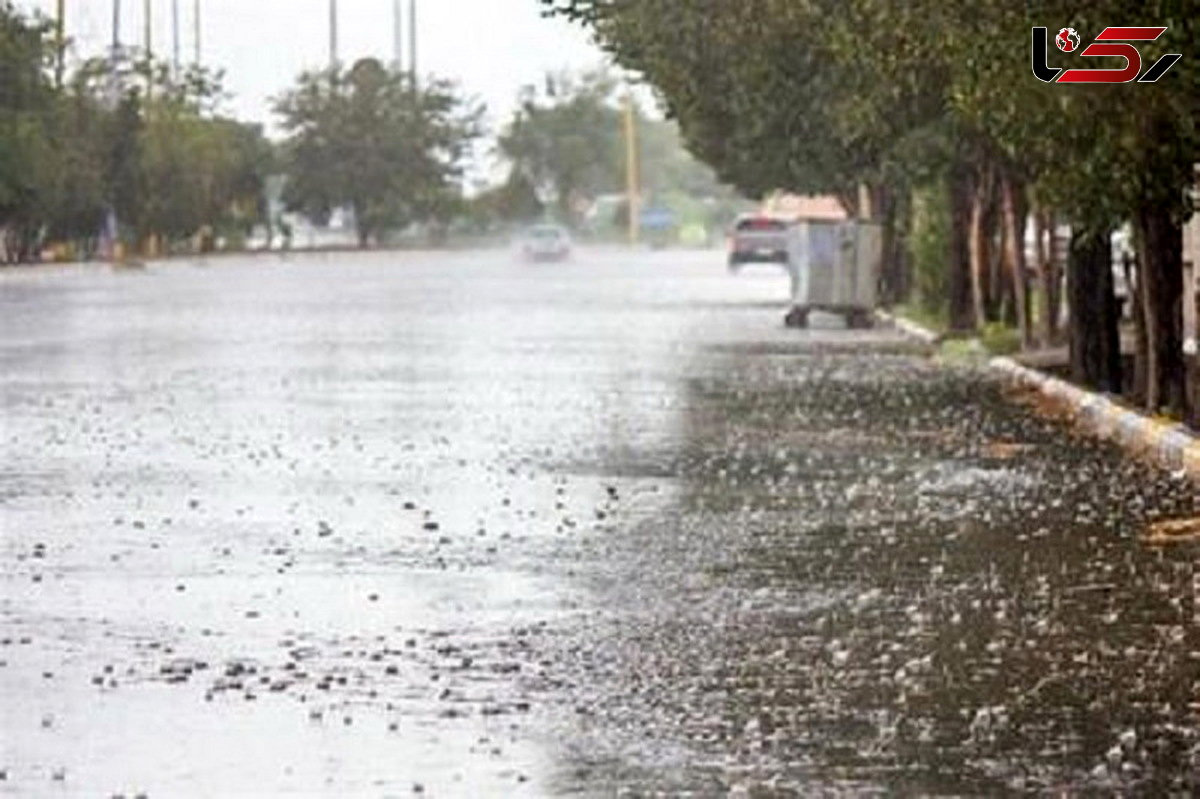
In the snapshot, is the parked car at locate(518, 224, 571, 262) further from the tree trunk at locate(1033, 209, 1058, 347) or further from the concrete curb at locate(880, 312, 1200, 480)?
the concrete curb at locate(880, 312, 1200, 480)

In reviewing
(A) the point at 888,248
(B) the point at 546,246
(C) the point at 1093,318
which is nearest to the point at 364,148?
(B) the point at 546,246

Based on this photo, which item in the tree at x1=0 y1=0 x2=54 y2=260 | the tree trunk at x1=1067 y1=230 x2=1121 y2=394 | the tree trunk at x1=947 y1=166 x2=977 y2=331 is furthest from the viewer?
the tree at x1=0 y1=0 x2=54 y2=260

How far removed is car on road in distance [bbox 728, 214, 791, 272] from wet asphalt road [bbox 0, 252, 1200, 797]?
210 ft

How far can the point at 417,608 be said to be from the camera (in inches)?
591

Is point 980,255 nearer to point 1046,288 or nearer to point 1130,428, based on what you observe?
point 1046,288

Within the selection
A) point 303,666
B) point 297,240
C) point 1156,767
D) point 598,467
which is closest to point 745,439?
point 598,467

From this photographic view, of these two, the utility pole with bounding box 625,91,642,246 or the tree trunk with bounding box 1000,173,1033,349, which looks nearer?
the tree trunk with bounding box 1000,173,1033,349

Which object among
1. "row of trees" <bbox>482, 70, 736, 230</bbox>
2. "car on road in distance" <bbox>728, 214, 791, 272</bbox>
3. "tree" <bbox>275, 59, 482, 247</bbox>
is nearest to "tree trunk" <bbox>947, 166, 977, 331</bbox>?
"car on road in distance" <bbox>728, 214, 791, 272</bbox>

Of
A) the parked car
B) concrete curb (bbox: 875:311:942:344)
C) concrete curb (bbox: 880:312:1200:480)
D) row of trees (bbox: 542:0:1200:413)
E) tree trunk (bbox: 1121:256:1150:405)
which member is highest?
row of trees (bbox: 542:0:1200:413)

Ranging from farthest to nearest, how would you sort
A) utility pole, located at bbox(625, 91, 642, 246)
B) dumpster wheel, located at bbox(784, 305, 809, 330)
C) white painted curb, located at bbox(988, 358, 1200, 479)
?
1. utility pole, located at bbox(625, 91, 642, 246)
2. dumpster wheel, located at bbox(784, 305, 809, 330)
3. white painted curb, located at bbox(988, 358, 1200, 479)

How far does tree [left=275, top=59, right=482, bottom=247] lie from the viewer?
→ 14575 centimetres

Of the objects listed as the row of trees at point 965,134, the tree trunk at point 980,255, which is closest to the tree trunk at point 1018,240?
the row of trees at point 965,134

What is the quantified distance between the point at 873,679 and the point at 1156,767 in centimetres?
213

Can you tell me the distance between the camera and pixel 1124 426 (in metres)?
26.6
